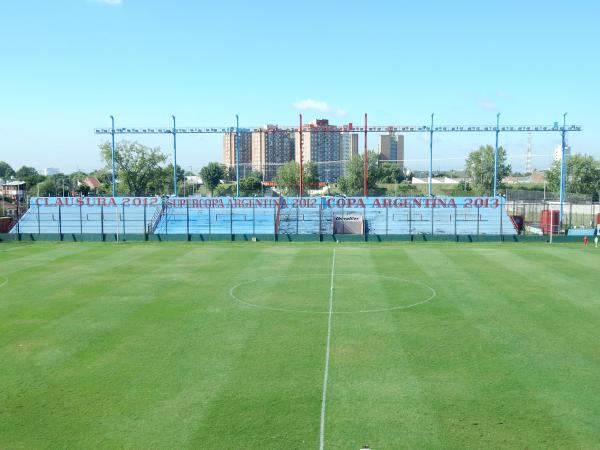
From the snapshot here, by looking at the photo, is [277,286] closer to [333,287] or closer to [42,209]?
[333,287]

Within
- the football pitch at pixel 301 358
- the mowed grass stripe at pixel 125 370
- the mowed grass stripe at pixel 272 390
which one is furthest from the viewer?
the mowed grass stripe at pixel 125 370

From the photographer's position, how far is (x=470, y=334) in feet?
61.5

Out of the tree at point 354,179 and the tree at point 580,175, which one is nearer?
the tree at point 580,175

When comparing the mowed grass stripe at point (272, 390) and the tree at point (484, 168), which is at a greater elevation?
the tree at point (484, 168)

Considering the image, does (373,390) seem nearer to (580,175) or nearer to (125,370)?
(125,370)

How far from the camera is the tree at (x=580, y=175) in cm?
10230

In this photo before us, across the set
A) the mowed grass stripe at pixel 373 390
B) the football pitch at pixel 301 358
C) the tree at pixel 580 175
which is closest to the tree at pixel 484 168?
the tree at pixel 580 175

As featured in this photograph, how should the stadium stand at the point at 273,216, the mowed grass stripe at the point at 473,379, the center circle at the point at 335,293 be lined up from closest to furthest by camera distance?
1. the mowed grass stripe at the point at 473,379
2. the center circle at the point at 335,293
3. the stadium stand at the point at 273,216

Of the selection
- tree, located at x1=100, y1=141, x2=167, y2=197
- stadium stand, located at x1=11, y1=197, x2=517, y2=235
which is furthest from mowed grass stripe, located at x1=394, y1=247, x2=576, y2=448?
tree, located at x1=100, y1=141, x2=167, y2=197

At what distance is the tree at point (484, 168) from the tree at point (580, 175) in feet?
36.0

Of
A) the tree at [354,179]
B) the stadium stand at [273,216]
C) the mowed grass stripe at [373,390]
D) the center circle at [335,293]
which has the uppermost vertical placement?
the tree at [354,179]

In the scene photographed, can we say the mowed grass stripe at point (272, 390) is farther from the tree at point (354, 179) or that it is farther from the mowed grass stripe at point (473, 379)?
the tree at point (354, 179)

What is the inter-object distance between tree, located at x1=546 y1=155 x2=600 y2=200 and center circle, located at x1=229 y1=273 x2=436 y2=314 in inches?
3404

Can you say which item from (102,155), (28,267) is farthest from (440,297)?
(102,155)
